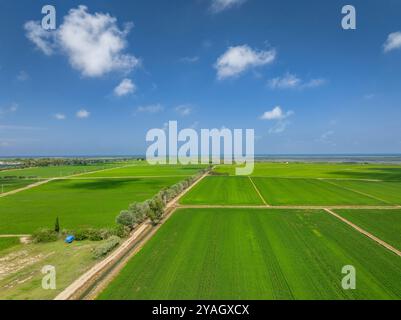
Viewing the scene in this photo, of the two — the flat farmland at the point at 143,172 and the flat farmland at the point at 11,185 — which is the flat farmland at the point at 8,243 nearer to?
the flat farmland at the point at 11,185

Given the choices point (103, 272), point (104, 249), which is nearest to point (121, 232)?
point (104, 249)

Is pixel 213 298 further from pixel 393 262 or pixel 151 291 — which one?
pixel 393 262

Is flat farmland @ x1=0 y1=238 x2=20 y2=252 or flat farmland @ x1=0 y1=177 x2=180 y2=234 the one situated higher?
flat farmland @ x1=0 y1=177 x2=180 y2=234

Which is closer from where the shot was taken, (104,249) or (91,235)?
(104,249)

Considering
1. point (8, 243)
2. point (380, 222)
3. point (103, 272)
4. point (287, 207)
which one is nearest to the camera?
point (103, 272)

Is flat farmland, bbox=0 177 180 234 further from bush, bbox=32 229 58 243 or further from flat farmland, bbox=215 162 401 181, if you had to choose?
flat farmland, bbox=215 162 401 181

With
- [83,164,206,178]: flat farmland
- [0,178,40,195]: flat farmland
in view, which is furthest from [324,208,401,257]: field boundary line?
[0,178,40,195]: flat farmland

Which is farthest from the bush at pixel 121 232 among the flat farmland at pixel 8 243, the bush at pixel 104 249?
the flat farmland at pixel 8 243

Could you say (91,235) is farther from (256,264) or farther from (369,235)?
(369,235)
